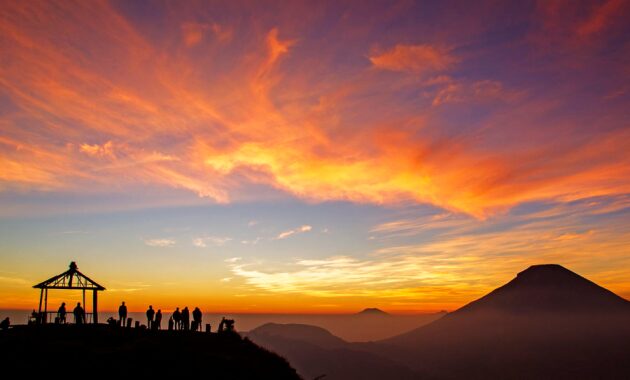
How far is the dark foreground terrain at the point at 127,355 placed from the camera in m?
24.4

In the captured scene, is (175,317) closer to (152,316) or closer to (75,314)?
(152,316)

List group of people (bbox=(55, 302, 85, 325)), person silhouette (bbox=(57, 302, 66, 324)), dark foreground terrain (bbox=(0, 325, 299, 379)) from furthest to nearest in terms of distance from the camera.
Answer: person silhouette (bbox=(57, 302, 66, 324)) < group of people (bbox=(55, 302, 85, 325)) < dark foreground terrain (bbox=(0, 325, 299, 379))

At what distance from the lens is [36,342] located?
28484mm

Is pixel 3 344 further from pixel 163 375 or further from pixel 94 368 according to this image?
pixel 163 375

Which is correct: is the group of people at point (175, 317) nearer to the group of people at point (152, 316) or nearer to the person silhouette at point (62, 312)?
the group of people at point (152, 316)

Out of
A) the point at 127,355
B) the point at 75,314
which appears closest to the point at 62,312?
the point at 75,314

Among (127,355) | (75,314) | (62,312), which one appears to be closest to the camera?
(127,355)

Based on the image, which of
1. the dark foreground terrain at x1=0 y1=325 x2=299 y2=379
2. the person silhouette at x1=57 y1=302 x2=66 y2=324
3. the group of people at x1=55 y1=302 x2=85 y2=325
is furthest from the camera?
the person silhouette at x1=57 y1=302 x2=66 y2=324

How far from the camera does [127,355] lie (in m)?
26.5

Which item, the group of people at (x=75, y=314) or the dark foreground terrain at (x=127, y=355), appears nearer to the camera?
the dark foreground terrain at (x=127, y=355)

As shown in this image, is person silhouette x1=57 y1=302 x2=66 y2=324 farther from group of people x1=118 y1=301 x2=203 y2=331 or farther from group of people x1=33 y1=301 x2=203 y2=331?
group of people x1=118 y1=301 x2=203 y2=331

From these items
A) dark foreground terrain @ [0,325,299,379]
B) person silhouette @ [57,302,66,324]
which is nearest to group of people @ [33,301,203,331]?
person silhouette @ [57,302,66,324]

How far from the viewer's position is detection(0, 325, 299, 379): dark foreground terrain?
24438mm

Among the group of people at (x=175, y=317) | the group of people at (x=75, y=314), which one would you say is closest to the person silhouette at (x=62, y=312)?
the group of people at (x=75, y=314)
